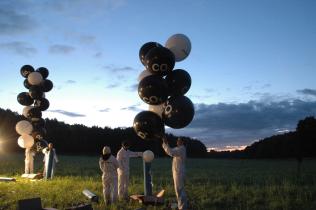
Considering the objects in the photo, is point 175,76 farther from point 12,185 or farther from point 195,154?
point 195,154

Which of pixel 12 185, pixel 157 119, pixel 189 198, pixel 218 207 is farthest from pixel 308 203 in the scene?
pixel 12 185

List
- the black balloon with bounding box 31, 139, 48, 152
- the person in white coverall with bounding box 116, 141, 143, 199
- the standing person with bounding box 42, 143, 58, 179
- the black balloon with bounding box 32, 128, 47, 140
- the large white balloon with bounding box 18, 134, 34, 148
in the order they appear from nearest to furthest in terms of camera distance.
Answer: the person in white coverall with bounding box 116, 141, 143, 199 → the standing person with bounding box 42, 143, 58, 179 → the large white balloon with bounding box 18, 134, 34, 148 → the black balloon with bounding box 32, 128, 47, 140 → the black balloon with bounding box 31, 139, 48, 152

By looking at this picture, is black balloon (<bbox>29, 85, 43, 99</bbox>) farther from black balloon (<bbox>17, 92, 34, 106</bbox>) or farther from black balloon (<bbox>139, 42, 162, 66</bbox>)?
Answer: black balloon (<bbox>139, 42, 162, 66</bbox>)

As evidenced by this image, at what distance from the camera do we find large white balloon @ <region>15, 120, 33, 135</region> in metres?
23.7

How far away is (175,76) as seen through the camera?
469 inches

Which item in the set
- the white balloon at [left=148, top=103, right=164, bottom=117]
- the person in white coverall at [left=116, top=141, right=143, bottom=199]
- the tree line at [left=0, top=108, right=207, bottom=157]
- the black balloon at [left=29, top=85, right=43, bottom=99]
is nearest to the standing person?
the black balloon at [left=29, top=85, right=43, bottom=99]

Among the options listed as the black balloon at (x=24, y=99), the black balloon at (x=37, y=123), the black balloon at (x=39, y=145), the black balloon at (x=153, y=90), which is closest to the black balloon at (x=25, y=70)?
the black balloon at (x=24, y=99)

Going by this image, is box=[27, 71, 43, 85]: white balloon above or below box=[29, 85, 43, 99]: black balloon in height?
above

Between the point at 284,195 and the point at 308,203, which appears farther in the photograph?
the point at 284,195

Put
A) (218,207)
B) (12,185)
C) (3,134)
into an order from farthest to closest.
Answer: (3,134) < (12,185) < (218,207)

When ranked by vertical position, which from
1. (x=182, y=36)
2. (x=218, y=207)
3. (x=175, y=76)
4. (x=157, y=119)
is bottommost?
(x=218, y=207)

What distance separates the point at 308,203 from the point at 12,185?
1322 cm

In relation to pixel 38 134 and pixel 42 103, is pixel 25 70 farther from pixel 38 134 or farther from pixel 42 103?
pixel 38 134

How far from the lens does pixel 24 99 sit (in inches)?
938
